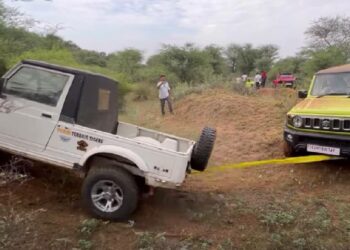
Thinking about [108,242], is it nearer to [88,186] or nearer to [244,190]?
[88,186]

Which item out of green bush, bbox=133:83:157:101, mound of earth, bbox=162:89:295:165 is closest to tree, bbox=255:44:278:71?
green bush, bbox=133:83:157:101

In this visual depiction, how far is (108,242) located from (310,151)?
3.68m

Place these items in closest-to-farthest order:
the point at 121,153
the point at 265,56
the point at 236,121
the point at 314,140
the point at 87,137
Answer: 1. the point at 121,153
2. the point at 87,137
3. the point at 314,140
4. the point at 236,121
5. the point at 265,56

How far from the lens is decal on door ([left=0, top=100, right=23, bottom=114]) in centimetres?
514

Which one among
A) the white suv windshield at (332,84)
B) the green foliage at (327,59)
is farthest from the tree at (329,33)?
the white suv windshield at (332,84)

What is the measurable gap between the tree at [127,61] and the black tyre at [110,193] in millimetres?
29344

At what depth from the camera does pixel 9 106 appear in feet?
16.9

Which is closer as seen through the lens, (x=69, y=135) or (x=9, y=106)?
(x=69, y=135)

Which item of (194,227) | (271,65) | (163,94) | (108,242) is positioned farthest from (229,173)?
(271,65)

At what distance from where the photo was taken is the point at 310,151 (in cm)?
659

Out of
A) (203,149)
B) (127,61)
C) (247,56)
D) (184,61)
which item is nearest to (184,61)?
(184,61)

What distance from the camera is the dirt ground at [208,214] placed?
4258 mm

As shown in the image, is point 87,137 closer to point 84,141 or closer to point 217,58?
point 84,141

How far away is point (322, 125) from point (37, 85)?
412 centimetres
